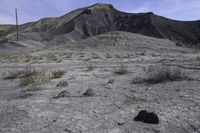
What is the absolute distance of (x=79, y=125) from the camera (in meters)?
5.16

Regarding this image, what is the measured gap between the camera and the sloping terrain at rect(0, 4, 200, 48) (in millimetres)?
75062

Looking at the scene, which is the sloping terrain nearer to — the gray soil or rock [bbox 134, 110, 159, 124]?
the gray soil

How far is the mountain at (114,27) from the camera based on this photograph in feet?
246

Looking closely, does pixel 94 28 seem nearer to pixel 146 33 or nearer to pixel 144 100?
pixel 146 33

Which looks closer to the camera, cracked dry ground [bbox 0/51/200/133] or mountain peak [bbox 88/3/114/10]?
cracked dry ground [bbox 0/51/200/133]

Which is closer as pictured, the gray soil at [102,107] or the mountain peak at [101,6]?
the gray soil at [102,107]

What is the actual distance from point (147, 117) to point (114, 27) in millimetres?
83869

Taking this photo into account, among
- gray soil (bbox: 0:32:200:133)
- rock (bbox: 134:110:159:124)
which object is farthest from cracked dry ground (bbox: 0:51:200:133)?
rock (bbox: 134:110:159:124)

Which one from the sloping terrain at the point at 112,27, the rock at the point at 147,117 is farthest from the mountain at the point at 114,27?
the rock at the point at 147,117

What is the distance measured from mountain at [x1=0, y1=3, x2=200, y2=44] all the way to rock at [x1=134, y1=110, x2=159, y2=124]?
6787 centimetres

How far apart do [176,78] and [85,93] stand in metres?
A: 3.07

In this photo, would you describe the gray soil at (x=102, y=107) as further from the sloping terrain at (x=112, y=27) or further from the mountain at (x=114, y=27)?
the mountain at (x=114, y=27)

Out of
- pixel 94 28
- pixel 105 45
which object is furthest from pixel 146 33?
pixel 105 45

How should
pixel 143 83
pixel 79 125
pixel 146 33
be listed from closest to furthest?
pixel 79 125
pixel 143 83
pixel 146 33
